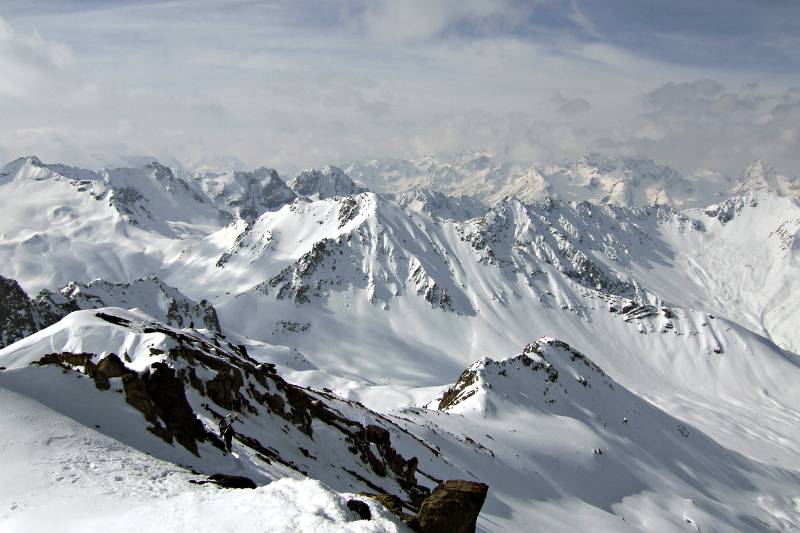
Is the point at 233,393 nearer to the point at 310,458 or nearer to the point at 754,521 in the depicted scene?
the point at 310,458

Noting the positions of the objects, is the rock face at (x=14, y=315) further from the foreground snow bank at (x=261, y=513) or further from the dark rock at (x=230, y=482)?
the foreground snow bank at (x=261, y=513)

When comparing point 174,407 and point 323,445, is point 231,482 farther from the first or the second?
point 323,445

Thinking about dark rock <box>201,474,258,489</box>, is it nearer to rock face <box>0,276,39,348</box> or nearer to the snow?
the snow

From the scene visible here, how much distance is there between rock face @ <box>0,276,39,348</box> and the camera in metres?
111

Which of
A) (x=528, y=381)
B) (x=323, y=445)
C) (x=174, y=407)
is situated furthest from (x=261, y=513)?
(x=528, y=381)

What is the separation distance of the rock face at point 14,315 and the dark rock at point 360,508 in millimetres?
121632

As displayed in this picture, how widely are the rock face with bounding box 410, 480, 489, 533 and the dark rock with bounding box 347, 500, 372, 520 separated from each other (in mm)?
1577

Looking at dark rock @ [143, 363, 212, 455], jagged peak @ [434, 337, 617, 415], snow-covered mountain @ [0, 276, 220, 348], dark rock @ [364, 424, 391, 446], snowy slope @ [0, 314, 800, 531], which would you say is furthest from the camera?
snow-covered mountain @ [0, 276, 220, 348]

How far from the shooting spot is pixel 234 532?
48.8ft

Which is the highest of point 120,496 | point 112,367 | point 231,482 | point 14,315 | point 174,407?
point 120,496

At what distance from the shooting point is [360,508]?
1644 cm

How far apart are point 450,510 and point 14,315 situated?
128 m

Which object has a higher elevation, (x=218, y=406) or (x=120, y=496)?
(x=120, y=496)

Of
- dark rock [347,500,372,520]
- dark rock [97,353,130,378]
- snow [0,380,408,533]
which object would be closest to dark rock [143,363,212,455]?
dark rock [97,353,130,378]
